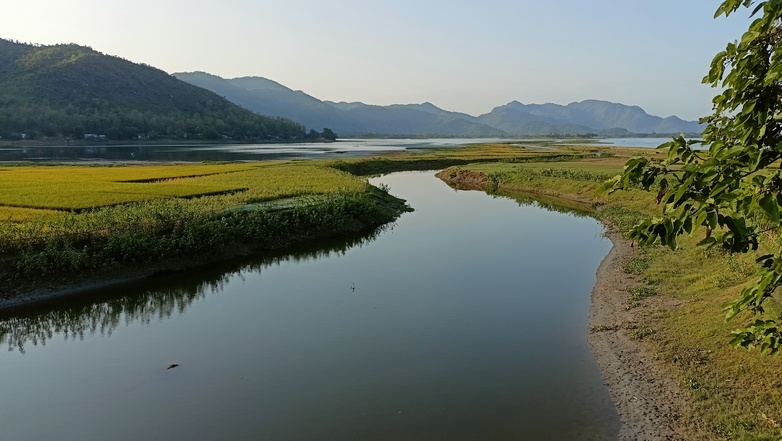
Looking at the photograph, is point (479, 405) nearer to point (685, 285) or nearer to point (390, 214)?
point (685, 285)

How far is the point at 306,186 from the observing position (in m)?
35.5

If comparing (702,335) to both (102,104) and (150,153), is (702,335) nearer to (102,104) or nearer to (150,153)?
(150,153)

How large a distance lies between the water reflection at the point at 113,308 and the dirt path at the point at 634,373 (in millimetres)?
12848

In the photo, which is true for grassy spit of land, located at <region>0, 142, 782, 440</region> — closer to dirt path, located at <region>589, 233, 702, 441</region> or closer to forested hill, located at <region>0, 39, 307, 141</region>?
dirt path, located at <region>589, 233, 702, 441</region>

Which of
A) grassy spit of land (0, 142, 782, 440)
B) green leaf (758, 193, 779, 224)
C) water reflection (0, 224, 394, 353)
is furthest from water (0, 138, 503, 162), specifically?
green leaf (758, 193, 779, 224)

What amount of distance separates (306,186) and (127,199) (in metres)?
12.2

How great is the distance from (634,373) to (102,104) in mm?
168357

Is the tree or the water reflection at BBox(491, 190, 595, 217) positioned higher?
the tree

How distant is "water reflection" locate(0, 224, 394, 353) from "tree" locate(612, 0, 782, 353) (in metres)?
15.4

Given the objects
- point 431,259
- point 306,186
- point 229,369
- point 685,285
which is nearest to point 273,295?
point 229,369

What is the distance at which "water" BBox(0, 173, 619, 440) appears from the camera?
938 centimetres

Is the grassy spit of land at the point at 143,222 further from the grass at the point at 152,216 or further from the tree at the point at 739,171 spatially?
the tree at the point at 739,171

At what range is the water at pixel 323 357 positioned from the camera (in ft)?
30.8

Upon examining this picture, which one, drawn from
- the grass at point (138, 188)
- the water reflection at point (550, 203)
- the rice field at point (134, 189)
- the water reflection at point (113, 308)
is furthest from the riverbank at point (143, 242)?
the water reflection at point (550, 203)
